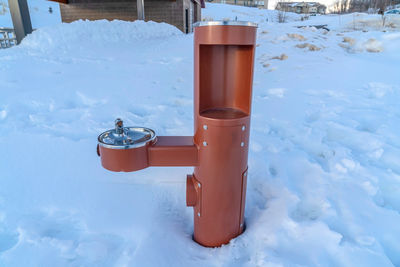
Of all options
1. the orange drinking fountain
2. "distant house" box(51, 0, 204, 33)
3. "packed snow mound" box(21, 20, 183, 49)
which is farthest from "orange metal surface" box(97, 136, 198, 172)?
"distant house" box(51, 0, 204, 33)

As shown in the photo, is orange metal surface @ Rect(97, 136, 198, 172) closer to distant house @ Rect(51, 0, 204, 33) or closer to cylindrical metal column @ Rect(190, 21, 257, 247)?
cylindrical metal column @ Rect(190, 21, 257, 247)

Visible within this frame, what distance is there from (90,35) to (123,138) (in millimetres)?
5691

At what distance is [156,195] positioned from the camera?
1541 millimetres

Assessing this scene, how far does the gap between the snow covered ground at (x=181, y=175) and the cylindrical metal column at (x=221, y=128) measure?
0.14 metres

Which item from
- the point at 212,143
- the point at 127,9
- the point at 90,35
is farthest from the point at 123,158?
the point at 127,9

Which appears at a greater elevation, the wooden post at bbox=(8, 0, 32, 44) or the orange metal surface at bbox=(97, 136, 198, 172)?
the wooden post at bbox=(8, 0, 32, 44)

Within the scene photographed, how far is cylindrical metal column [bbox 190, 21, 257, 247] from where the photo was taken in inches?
42.7

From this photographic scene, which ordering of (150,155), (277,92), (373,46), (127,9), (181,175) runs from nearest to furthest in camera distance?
(150,155)
(181,175)
(277,92)
(373,46)
(127,9)

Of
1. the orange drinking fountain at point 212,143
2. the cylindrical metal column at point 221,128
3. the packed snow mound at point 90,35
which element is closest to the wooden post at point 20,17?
the packed snow mound at point 90,35

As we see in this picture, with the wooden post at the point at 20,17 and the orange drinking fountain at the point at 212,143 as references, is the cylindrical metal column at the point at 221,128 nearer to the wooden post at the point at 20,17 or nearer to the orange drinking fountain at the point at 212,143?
the orange drinking fountain at the point at 212,143

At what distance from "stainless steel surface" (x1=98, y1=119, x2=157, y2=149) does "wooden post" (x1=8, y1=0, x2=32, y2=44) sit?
24.7ft

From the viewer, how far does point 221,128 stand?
1079 millimetres

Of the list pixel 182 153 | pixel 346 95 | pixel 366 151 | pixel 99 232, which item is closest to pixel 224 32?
pixel 182 153

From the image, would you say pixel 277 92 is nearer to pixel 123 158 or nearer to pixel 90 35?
pixel 123 158
